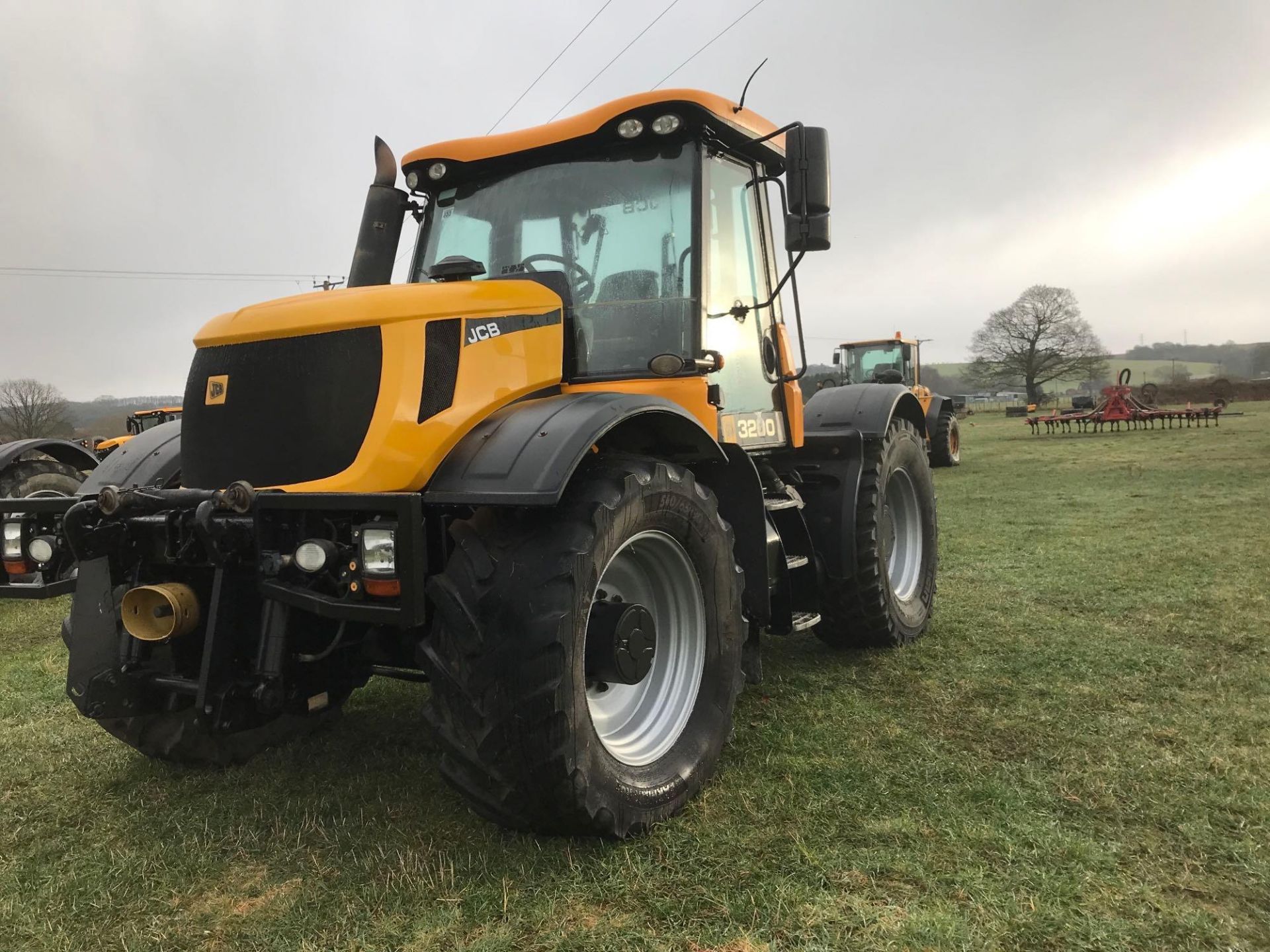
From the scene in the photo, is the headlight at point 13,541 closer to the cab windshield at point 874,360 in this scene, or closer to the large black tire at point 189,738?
the large black tire at point 189,738

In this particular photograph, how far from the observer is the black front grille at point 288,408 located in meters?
2.91

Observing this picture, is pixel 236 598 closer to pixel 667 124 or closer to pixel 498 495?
pixel 498 495

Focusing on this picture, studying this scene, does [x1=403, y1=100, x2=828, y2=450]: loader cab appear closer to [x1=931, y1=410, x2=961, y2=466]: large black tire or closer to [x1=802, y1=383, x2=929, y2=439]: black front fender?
[x1=802, y1=383, x2=929, y2=439]: black front fender

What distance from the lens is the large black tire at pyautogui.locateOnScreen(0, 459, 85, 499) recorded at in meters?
6.77

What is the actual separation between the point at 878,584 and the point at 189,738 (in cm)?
334

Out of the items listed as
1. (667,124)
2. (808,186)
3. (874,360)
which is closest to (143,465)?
(667,124)

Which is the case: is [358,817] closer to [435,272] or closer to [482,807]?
[482,807]

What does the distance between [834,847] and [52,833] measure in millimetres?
2622

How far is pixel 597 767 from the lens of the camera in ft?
9.11

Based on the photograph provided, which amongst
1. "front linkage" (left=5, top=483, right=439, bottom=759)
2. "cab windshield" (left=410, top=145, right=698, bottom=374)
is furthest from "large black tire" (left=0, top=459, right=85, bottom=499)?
"cab windshield" (left=410, top=145, right=698, bottom=374)

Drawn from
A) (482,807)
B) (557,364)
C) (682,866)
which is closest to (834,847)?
(682,866)

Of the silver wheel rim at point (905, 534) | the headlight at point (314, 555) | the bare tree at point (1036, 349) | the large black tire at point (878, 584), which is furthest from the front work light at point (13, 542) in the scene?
the bare tree at point (1036, 349)

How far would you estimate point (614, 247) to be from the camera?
152 inches

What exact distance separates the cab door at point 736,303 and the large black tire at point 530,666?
1.31 metres
